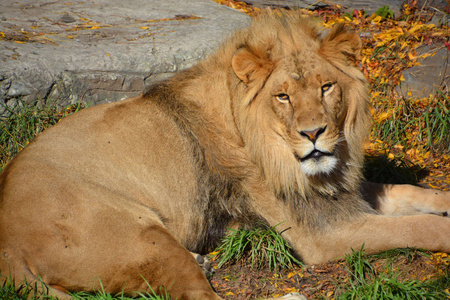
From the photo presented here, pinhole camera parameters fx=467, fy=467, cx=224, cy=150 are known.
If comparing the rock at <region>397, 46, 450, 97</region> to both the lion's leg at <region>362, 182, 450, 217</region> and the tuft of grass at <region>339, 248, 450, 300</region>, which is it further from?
the tuft of grass at <region>339, 248, 450, 300</region>

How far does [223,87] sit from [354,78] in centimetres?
110

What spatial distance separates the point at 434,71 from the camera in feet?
21.5

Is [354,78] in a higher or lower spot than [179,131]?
higher

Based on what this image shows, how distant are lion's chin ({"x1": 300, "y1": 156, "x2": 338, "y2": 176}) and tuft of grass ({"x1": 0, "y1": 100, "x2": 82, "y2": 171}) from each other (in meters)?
3.47

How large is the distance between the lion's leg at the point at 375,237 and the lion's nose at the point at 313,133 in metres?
0.98

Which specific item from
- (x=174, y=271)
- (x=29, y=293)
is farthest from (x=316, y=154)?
(x=29, y=293)

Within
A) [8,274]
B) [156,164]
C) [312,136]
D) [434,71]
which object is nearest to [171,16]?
[434,71]

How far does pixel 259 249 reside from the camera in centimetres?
409

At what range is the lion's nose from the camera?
3424 millimetres

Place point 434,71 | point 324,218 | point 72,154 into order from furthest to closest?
point 434,71 < point 324,218 < point 72,154

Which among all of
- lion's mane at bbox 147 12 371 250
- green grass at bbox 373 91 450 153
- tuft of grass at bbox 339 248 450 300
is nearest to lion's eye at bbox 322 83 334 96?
lion's mane at bbox 147 12 371 250

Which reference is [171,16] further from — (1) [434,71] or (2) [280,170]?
(2) [280,170]

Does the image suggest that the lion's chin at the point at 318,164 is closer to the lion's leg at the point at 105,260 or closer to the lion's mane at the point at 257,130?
the lion's mane at the point at 257,130

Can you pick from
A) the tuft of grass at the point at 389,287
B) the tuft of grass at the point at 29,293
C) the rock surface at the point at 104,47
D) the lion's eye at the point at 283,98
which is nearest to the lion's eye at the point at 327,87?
the lion's eye at the point at 283,98
